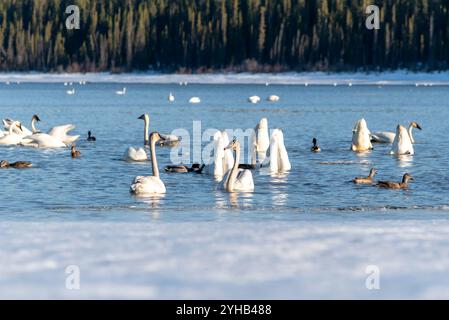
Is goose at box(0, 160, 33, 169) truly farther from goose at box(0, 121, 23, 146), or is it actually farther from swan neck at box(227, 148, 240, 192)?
goose at box(0, 121, 23, 146)

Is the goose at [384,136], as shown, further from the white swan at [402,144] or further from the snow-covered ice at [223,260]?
the snow-covered ice at [223,260]

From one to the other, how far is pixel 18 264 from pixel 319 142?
28.2 m

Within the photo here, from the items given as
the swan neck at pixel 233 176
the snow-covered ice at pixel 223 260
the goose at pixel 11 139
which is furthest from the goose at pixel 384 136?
the snow-covered ice at pixel 223 260

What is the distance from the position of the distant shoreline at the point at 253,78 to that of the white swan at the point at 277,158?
11216 cm

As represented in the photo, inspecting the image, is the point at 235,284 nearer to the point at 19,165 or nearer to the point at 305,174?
the point at 305,174

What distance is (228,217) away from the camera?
1712 centimetres

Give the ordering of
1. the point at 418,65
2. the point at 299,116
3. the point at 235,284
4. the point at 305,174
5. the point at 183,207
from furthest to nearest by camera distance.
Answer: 1. the point at 418,65
2. the point at 299,116
3. the point at 305,174
4. the point at 183,207
5. the point at 235,284

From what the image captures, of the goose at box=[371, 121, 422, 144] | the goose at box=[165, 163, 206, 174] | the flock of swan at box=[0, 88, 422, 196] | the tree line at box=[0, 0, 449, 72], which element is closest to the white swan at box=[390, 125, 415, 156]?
the flock of swan at box=[0, 88, 422, 196]

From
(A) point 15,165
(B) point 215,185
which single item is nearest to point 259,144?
(A) point 15,165

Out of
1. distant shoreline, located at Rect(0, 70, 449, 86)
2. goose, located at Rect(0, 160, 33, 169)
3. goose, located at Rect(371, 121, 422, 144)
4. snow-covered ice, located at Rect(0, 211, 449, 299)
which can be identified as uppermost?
snow-covered ice, located at Rect(0, 211, 449, 299)

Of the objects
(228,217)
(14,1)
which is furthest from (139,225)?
(14,1)

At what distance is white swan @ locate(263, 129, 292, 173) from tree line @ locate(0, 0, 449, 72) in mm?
123076

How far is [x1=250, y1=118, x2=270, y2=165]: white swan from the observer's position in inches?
1107

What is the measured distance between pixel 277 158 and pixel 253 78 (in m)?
129
